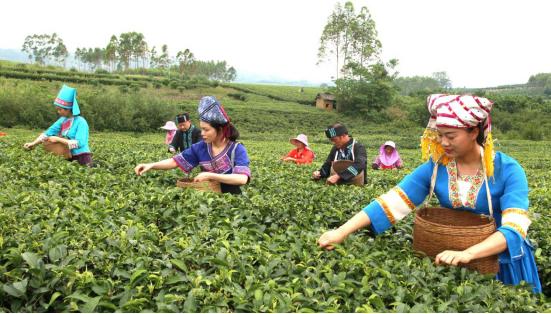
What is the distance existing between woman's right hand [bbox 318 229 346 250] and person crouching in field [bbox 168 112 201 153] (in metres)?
5.43

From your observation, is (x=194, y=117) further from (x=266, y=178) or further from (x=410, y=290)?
(x=410, y=290)

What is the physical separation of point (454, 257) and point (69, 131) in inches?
198

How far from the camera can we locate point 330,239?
257cm

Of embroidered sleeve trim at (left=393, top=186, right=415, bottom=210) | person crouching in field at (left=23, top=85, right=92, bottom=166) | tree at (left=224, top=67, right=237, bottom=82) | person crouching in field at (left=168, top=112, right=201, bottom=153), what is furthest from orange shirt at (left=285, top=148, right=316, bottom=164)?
tree at (left=224, top=67, right=237, bottom=82)

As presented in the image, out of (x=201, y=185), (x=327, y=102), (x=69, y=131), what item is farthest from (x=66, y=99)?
(x=327, y=102)

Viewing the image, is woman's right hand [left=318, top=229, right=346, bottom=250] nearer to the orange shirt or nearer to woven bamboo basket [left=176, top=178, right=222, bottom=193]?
woven bamboo basket [left=176, top=178, right=222, bottom=193]

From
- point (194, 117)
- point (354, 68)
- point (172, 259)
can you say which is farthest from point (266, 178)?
point (354, 68)

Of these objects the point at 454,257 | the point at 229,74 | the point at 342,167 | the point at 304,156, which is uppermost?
the point at 229,74

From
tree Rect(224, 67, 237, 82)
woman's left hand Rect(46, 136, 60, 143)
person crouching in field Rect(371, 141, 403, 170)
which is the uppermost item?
tree Rect(224, 67, 237, 82)

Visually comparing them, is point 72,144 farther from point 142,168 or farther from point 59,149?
point 142,168

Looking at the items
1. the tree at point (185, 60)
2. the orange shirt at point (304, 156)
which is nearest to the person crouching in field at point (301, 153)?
the orange shirt at point (304, 156)

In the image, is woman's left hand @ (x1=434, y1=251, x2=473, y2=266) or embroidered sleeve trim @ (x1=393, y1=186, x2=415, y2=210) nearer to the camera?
woman's left hand @ (x1=434, y1=251, x2=473, y2=266)

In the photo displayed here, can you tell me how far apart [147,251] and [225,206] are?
1.22m

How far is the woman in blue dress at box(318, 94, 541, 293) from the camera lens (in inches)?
96.8
